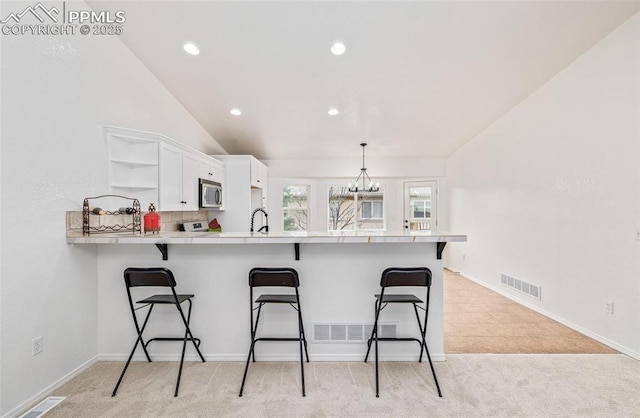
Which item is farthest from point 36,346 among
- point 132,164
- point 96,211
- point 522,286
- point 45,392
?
point 522,286

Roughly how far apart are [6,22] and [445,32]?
3.47m

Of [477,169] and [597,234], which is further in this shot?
[477,169]

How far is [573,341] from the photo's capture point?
118 inches

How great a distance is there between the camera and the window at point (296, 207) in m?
6.52

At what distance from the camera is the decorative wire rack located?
247 centimetres

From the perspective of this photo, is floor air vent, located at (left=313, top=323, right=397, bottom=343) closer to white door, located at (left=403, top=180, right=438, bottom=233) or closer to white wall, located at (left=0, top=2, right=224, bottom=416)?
white wall, located at (left=0, top=2, right=224, bottom=416)

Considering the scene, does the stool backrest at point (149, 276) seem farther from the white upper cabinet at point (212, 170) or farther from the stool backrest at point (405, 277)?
the white upper cabinet at point (212, 170)

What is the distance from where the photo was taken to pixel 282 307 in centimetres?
263

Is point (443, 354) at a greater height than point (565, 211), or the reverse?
point (565, 211)

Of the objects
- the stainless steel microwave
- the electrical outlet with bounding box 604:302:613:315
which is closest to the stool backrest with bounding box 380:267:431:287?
the electrical outlet with bounding box 604:302:613:315

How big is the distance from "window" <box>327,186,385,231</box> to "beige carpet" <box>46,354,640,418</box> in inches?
168

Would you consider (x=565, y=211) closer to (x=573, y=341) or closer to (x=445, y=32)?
(x=573, y=341)

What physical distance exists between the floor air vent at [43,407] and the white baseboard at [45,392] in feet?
0.14

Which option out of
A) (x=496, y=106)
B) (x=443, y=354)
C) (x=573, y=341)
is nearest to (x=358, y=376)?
(x=443, y=354)
